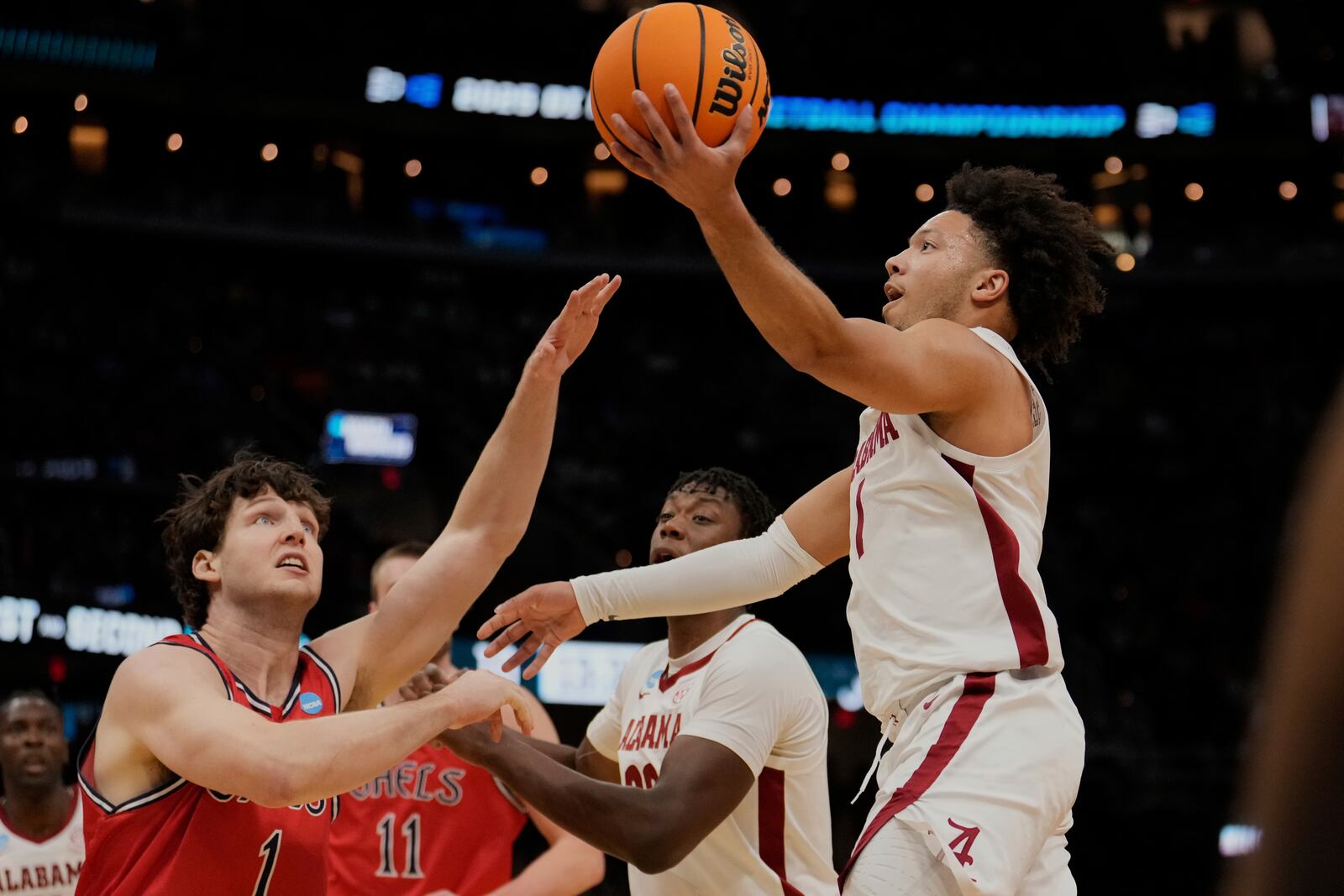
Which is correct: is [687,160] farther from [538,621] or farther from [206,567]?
[206,567]

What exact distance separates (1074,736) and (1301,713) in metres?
2.65

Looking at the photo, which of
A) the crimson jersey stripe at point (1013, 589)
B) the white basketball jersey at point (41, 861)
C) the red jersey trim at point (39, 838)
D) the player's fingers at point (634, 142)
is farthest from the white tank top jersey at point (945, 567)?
the red jersey trim at point (39, 838)

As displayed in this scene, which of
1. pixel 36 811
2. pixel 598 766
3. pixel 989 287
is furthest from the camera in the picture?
pixel 36 811

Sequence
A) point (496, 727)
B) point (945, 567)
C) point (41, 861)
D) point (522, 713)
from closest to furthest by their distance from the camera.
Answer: point (945, 567), point (522, 713), point (496, 727), point (41, 861)

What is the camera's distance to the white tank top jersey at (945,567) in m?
3.39

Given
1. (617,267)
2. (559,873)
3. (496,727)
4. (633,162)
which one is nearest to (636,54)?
(633,162)

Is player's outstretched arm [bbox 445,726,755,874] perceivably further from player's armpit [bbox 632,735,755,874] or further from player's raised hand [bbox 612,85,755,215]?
player's raised hand [bbox 612,85,755,215]

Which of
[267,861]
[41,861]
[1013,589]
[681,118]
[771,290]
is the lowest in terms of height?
[41,861]

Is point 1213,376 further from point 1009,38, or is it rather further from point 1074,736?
point 1074,736

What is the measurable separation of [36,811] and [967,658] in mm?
5739

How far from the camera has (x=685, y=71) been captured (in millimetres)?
3654

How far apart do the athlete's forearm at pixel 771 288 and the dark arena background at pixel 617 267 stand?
16.7 metres

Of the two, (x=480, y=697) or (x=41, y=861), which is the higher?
(x=480, y=697)

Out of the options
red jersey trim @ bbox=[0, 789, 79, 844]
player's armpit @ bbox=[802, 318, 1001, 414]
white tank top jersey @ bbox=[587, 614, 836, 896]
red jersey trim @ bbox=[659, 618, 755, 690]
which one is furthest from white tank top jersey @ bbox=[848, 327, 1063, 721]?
red jersey trim @ bbox=[0, 789, 79, 844]
